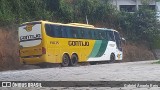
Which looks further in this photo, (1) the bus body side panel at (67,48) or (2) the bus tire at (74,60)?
(2) the bus tire at (74,60)

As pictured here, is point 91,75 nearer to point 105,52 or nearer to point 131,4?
point 105,52

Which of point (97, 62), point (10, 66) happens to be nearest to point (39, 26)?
point (10, 66)

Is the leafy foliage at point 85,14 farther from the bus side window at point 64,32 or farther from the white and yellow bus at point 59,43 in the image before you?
the bus side window at point 64,32

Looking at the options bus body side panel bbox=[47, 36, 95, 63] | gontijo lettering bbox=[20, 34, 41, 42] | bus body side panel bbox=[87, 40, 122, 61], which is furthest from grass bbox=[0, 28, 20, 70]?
bus body side panel bbox=[87, 40, 122, 61]

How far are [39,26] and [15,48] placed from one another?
5.10 meters

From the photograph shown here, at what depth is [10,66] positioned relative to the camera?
82.9ft

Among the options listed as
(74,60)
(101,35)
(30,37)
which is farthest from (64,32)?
(101,35)

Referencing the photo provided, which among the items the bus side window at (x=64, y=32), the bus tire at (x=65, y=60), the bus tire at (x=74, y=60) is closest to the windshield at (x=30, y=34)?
the bus side window at (x=64, y=32)

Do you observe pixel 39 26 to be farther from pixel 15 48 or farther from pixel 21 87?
pixel 21 87

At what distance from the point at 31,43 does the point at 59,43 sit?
74.1 inches

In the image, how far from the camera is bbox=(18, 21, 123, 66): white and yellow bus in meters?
22.7

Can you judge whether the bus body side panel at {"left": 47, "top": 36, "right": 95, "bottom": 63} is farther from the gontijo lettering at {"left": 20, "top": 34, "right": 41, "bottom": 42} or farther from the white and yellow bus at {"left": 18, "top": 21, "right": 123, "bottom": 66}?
the gontijo lettering at {"left": 20, "top": 34, "right": 41, "bottom": 42}

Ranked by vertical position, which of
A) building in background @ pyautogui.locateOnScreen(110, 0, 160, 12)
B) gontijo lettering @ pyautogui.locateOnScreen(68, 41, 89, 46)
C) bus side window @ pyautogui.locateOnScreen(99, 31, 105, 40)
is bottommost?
gontijo lettering @ pyautogui.locateOnScreen(68, 41, 89, 46)

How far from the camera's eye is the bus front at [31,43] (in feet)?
74.2
